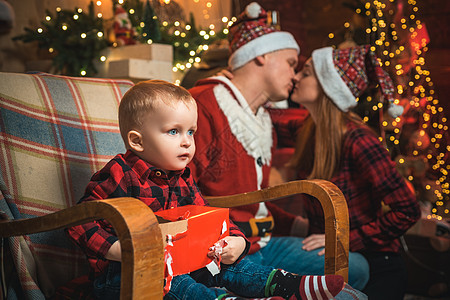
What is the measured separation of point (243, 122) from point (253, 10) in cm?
40

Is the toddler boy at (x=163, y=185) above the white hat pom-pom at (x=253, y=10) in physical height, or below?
below

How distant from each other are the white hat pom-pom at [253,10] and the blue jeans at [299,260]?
780 millimetres

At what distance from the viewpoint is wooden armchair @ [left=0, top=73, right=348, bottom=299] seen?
106cm

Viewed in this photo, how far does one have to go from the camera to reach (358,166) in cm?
151

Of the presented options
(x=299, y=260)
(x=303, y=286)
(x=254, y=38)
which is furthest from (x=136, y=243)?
(x=254, y=38)

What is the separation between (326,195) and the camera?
1102 mm

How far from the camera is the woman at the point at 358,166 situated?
1466mm

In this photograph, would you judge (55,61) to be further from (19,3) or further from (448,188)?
(448,188)

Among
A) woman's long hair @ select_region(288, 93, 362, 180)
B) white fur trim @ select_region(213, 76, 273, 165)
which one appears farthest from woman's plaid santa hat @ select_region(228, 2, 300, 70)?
woman's long hair @ select_region(288, 93, 362, 180)

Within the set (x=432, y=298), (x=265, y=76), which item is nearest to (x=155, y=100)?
(x=265, y=76)

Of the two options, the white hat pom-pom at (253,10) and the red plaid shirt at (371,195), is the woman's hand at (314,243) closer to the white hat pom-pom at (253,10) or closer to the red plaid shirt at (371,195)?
the red plaid shirt at (371,195)

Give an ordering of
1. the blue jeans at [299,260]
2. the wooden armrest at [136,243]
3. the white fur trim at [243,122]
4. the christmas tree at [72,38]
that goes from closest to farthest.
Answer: the wooden armrest at [136,243], the blue jeans at [299,260], the white fur trim at [243,122], the christmas tree at [72,38]

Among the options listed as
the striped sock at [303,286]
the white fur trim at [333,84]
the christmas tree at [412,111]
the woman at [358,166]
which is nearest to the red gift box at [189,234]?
the striped sock at [303,286]

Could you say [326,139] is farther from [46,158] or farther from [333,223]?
[46,158]
